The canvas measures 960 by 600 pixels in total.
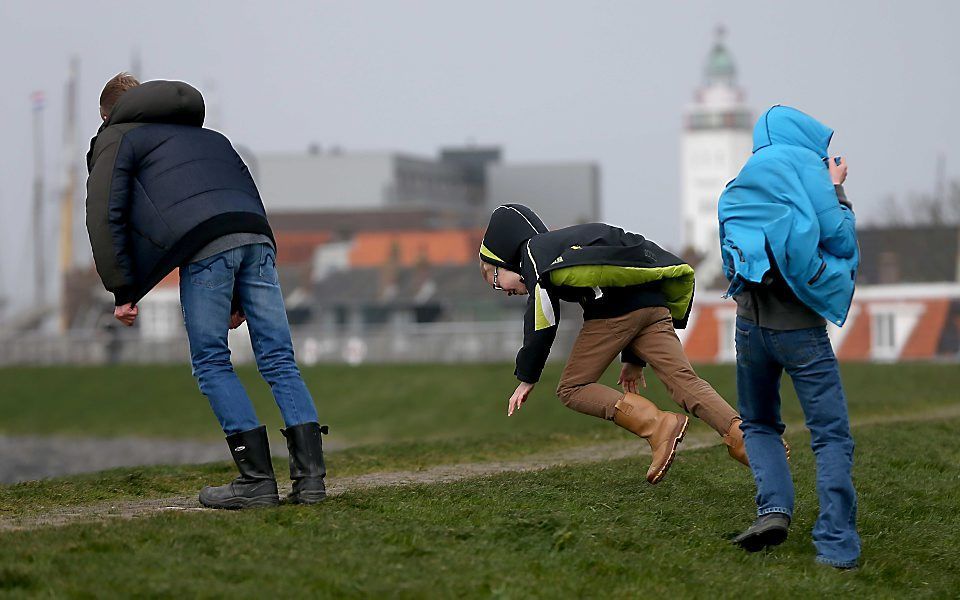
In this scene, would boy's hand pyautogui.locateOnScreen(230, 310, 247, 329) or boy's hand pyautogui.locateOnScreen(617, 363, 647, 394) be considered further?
boy's hand pyautogui.locateOnScreen(617, 363, 647, 394)

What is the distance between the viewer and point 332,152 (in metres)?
159

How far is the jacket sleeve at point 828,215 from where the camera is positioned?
6902 mm

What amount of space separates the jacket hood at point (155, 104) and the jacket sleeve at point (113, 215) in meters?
0.18

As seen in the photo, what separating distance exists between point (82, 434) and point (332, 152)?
387 ft

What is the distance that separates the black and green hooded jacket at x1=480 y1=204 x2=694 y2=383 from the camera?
8.11m

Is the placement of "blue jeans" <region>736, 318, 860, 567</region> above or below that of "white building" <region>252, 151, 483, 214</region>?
above

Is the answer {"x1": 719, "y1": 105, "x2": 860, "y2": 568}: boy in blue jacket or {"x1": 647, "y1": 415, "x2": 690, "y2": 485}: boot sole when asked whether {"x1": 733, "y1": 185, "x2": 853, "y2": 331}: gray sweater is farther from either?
{"x1": 647, "y1": 415, "x2": 690, "y2": 485}: boot sole

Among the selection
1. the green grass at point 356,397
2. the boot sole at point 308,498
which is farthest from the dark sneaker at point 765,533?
the green grass at point 356,397

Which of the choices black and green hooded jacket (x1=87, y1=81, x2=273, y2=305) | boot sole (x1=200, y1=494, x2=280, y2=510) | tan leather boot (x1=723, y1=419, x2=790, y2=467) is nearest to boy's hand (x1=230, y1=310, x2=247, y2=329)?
black and green hooded jacket (x1=87, y1=81, x2=273, y2=305)

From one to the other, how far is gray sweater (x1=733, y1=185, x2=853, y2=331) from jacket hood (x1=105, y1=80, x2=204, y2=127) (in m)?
2.78

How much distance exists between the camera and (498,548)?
666 centimetres

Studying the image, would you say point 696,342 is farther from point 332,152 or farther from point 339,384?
point 332,152

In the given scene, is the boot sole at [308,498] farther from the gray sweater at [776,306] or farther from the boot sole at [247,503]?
the gray sweater at [776,306]

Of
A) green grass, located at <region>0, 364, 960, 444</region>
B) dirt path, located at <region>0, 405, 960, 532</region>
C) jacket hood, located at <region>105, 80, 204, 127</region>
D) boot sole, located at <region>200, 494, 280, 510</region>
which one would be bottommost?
green grass, located at <region>0, 364, 960, 444</region>
